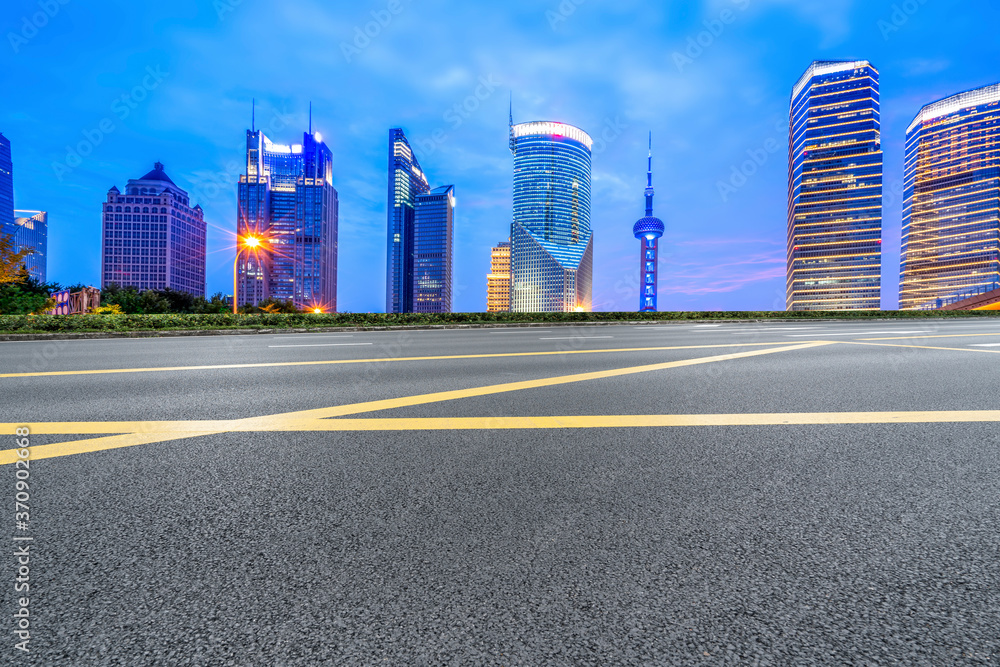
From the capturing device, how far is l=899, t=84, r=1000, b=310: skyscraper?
14188 cm

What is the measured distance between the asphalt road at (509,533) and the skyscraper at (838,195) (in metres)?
161

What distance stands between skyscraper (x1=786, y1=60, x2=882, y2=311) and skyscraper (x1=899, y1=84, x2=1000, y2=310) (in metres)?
29.8

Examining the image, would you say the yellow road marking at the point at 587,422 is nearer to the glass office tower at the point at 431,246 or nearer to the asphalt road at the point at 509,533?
the asphalt road at the point at 509,533

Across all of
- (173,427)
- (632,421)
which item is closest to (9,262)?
(173,427)

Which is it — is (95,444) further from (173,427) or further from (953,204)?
(953,204)

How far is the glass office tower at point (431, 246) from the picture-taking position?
639 ft

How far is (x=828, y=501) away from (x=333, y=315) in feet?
72.7

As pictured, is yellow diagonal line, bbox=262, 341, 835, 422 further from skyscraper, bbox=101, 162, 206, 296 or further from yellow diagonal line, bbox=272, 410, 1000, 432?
skyscraper, bbox=101, 162, 206, 296

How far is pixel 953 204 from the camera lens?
153000 mm

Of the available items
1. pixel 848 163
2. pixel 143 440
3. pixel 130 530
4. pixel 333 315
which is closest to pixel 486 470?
pixel 130 530

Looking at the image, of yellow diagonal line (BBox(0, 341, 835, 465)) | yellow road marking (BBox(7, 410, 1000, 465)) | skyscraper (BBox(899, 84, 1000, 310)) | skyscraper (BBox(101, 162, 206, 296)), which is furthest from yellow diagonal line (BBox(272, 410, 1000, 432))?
skyscraper (BBox(899, 84, 1000, 310))

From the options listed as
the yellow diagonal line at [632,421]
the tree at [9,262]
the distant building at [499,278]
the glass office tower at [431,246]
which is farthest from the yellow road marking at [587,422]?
the glass office tower at [431,246]

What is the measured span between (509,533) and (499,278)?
18718 cm

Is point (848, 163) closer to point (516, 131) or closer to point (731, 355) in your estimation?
point (516, 131)
